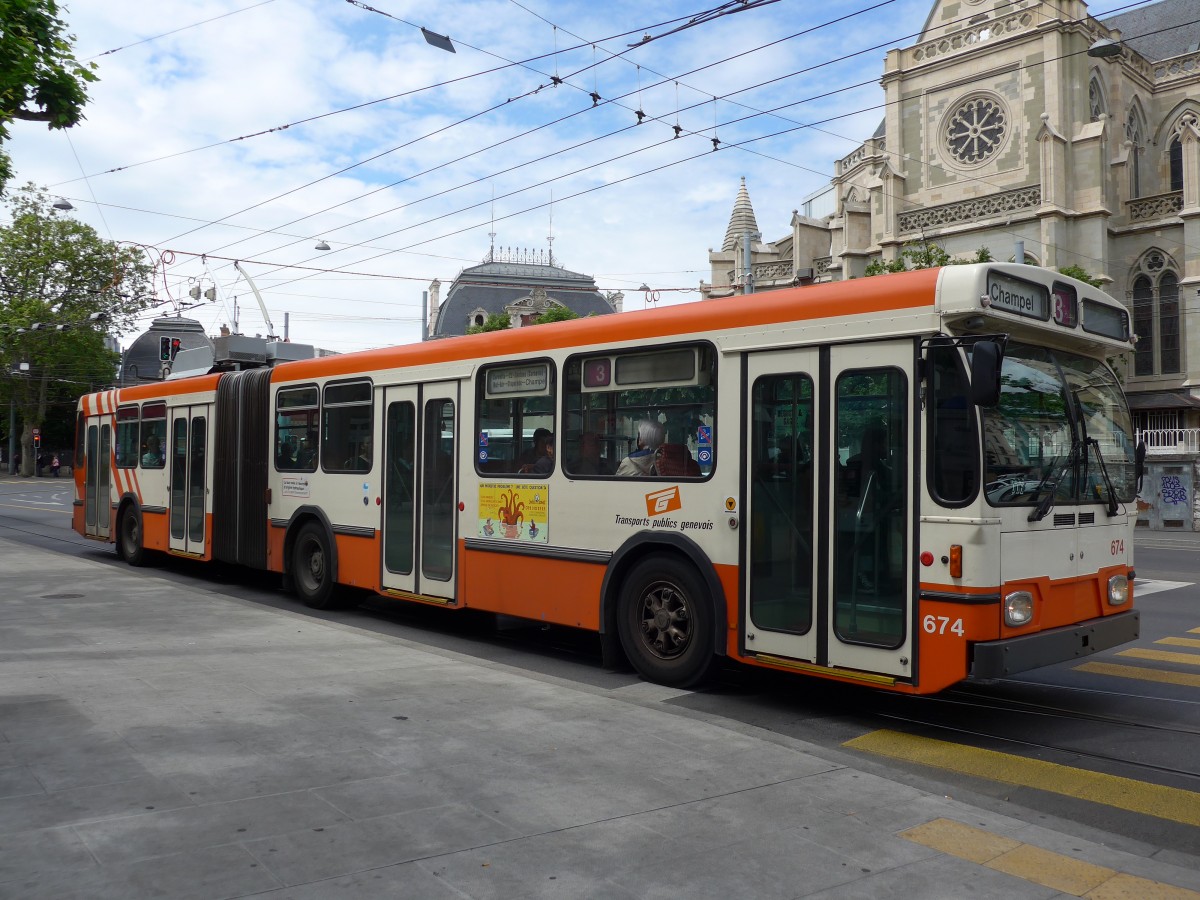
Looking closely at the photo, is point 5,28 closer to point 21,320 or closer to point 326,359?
point 326,359

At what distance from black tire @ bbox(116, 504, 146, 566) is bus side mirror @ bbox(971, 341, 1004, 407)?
46.3 ft

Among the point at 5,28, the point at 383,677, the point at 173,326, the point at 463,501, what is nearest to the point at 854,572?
the point at 383,677

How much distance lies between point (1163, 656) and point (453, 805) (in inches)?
298

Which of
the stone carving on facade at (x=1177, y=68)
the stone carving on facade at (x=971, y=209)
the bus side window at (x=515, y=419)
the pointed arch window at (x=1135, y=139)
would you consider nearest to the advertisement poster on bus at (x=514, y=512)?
the bus side window at (x=515, y=419)

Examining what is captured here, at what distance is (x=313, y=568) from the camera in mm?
12242

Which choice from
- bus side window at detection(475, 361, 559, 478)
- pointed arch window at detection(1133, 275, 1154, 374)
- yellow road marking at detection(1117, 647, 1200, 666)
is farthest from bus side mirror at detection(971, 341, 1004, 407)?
pointed arch window at detection(1133, 275, 1154, 374)

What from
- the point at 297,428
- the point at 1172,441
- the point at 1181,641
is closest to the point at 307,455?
the point at 297,428

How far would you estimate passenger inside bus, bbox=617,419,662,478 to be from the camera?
7.96 metres

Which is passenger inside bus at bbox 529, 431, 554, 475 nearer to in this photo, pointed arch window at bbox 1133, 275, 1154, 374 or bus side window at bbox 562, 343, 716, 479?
bus side window at bbox 562, 343, 716, 479

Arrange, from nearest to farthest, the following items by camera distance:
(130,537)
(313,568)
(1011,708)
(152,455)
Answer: (1011,708)
(313,568)
(152,455)
(130,537)

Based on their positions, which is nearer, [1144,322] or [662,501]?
[662,501]

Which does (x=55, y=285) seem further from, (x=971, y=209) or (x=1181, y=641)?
(x=1181, y=641)

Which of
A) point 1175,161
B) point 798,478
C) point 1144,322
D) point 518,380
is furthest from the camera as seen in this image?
point 1175,161

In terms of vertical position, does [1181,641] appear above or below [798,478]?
below
